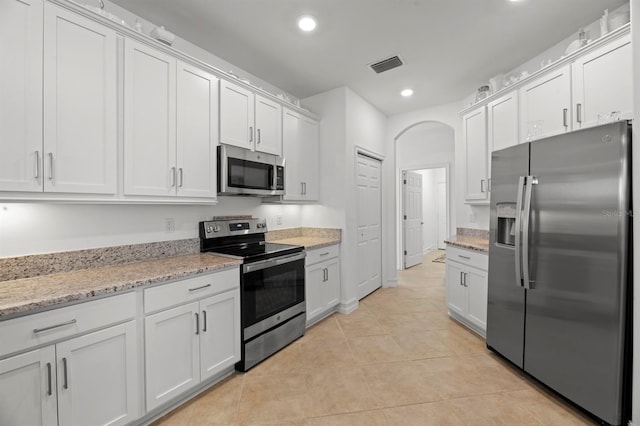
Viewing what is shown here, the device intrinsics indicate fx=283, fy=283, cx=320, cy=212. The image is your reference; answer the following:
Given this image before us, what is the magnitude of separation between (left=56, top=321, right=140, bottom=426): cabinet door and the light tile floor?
13.8 inches

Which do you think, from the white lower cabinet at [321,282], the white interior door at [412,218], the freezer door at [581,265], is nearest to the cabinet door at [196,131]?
the white lower cabinet at [321,282]

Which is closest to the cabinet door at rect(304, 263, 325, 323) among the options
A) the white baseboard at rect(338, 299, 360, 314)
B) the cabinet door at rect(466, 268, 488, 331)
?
the white baseboard at rect(338, 299, 360, 314)

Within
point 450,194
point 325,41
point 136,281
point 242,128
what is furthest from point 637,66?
point 450,194

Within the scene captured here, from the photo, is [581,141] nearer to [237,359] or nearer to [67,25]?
[237,359]

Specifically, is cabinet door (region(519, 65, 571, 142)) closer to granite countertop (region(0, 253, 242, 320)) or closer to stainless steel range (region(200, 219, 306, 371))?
stainless steel range (region(200, 219, 306, 371))

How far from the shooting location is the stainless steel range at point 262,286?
7.60ft

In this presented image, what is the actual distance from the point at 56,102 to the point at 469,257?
349 centimetres

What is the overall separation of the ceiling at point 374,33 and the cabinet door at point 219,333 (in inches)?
86.9

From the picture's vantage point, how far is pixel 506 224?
2377 mm

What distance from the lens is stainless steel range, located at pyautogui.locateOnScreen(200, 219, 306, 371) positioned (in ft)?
7.60

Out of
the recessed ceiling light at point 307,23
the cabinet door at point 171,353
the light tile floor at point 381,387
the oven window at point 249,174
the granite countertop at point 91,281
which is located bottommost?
the light tile floor at point 381,387

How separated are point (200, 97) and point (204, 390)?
2256 mm

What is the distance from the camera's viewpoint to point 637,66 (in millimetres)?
1602

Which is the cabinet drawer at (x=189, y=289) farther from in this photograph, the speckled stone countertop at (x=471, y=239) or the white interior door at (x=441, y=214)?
the white interior door at (x=441, y=214)
